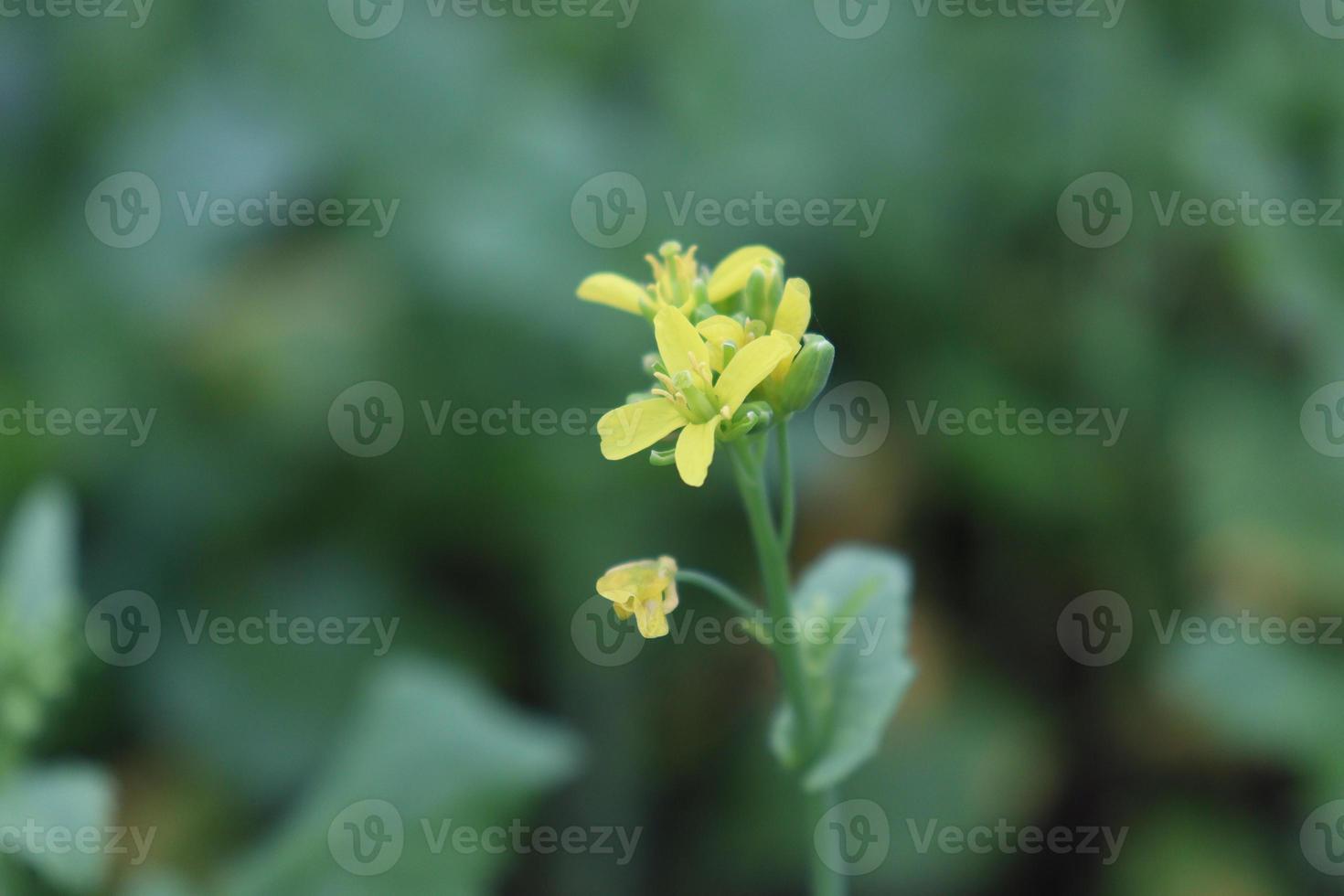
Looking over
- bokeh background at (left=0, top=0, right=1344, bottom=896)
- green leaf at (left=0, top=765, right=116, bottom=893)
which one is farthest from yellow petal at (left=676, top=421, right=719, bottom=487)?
bokeh background at (left=0, top=0, right=1344, bottom=896)

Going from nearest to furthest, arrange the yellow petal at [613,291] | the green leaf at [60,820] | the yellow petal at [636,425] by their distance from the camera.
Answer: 1. the yellow petal at [636,425]
2. the yellow petal at [613,291]
3. the green leaf at [60,820]

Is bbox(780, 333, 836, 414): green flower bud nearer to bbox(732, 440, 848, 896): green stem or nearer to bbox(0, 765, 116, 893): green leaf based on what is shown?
bbox(732, 440, 848, 896): green stem

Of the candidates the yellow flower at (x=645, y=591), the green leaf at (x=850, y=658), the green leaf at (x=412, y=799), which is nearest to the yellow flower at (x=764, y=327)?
the yellow flower at (x=645, y=591)

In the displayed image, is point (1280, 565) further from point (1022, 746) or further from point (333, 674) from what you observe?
point (333, 674)

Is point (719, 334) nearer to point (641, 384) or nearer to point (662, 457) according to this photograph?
point (662, 457)

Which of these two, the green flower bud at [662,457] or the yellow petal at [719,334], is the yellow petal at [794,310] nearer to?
the yellow petal at [719,334]

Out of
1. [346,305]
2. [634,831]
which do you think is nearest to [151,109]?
[346,305]
